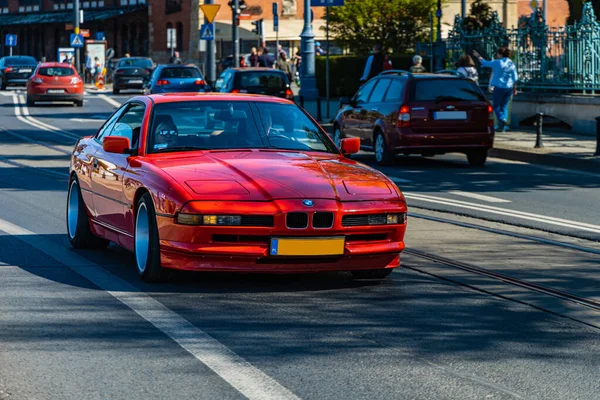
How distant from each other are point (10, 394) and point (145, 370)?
2.27ft

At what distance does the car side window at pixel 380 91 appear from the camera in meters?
21.9

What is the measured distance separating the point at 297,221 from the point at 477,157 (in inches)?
522

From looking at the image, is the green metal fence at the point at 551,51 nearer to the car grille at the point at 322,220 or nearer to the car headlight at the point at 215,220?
the car grille at the point at 322,220

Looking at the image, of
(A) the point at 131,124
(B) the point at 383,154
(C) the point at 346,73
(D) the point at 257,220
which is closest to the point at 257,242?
(D) the point at 257,220

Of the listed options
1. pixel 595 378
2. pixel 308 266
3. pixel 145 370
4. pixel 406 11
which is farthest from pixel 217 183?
pixel 406 11

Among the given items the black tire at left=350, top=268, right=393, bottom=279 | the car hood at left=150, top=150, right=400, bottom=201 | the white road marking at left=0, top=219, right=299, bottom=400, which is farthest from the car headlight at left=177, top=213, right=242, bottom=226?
the black tire at left=350, top=268, right=393, bottom=279

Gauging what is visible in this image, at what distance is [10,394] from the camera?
5809 mm

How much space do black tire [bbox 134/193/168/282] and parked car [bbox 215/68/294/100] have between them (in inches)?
837

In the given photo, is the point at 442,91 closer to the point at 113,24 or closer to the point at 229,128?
the point at 229,128

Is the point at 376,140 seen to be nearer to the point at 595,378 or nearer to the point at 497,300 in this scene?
the point at 497,300

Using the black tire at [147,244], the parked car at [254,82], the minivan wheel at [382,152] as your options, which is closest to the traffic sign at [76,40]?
the parked car at [254,82]

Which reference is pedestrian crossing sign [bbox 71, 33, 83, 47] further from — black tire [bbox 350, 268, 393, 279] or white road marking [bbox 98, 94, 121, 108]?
black tire [bbox 350, 268, 393, 279]

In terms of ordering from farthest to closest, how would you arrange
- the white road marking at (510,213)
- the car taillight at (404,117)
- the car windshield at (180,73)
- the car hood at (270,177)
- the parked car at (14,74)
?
the parked car at (14,74)
the car windshield at (180,73)
the car taillight at (404,117)
the white road marking at (510,213)
the car hood at (270,177)

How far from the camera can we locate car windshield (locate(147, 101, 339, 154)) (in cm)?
973
